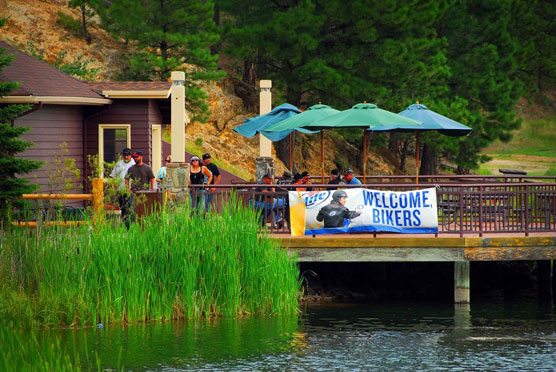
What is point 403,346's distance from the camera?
14641 millimetres

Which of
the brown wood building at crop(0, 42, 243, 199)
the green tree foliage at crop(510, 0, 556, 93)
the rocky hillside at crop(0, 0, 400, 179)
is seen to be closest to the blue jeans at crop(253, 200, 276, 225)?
the brown wood building at crop(0, 42, 243, 199)

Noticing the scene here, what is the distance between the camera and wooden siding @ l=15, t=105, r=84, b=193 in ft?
71.7

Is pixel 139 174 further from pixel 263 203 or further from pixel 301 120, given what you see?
pixel 301 120

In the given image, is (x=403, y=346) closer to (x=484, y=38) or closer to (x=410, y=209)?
(x=410, y=209)

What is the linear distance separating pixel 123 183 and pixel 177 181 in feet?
3.73

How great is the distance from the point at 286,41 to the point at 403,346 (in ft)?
72.8

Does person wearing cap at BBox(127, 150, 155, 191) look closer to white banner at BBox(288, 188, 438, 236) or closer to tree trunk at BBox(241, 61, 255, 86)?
white banner at BBox(288, 188, 438, 236)

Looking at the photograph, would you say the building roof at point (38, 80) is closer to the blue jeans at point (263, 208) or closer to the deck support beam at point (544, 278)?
the blue jeans at point (263, 208)

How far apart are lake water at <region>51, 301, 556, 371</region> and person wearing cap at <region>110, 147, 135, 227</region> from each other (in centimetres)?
292

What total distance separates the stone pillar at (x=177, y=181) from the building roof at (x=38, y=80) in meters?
4.29

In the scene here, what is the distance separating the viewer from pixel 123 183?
18.1m

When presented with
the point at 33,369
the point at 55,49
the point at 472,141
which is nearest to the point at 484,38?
the point at 472,141

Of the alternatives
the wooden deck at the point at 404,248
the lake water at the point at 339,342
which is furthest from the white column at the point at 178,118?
the lake water at the point at 339,342

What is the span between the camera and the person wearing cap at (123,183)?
17.6 metres
